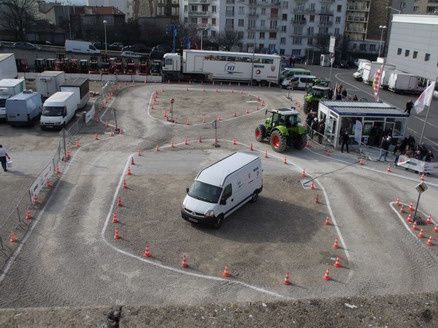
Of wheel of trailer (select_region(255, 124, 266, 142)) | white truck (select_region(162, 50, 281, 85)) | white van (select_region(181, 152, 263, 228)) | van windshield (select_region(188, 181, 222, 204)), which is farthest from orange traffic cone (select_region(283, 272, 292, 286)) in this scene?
white truck (select_region(162, 50, 281, 85))

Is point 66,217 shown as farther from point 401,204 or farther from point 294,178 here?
point 401,204

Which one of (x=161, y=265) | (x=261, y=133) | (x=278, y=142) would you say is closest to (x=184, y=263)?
(x=161, y=265)

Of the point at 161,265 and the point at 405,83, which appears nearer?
the point at 161,265

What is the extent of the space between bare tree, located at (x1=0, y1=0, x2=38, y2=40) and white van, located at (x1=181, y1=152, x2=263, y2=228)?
68.4m

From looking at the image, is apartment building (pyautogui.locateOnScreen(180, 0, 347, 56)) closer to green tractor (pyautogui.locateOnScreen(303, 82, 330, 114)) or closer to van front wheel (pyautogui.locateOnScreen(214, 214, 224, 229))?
green tractor (pyautogui.locateOnScreen(303, 82, 330, 114))

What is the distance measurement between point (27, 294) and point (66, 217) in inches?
202

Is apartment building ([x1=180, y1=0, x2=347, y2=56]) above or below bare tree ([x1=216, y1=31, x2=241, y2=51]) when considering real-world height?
above

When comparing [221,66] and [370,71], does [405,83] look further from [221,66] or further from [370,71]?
[221,66]

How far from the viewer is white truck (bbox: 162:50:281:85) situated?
158ft

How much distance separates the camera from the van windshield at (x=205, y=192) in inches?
681

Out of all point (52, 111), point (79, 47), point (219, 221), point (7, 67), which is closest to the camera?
point (219, 221)

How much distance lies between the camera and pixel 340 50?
81.6m

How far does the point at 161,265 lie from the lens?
15.0m

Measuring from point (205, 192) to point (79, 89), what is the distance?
67.3 feet
